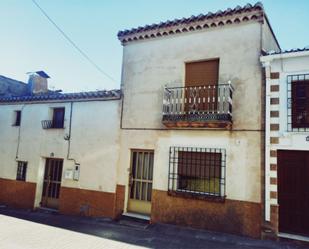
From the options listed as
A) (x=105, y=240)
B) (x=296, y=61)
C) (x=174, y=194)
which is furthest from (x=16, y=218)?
(x=296, y=61)

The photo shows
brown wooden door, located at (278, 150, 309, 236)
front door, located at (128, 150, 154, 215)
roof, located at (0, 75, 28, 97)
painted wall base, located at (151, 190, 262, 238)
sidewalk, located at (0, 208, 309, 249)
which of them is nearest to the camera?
sidewalk, located at (0, 208, 309, 249)

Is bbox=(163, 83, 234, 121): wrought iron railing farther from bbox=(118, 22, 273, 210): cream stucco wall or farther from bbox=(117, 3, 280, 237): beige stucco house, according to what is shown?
bbox=(118, 22, 273, 210): cream stucco wall

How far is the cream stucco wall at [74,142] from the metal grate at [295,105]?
578 cm

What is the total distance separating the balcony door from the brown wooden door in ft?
8.57

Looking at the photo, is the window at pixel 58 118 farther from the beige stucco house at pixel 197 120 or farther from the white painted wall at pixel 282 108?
the white painted wall at pixel 282 108

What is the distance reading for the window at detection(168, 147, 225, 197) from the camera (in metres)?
7.80

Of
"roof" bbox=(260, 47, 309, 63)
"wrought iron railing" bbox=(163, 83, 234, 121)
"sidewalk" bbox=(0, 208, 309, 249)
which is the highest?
"roof" bbox=(260, 47, 309, 63)

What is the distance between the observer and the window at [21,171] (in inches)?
451

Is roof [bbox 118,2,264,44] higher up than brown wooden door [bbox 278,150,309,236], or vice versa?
roof [bbox 118,2,264,44]

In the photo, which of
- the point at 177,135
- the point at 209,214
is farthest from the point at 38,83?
the point at 209,214

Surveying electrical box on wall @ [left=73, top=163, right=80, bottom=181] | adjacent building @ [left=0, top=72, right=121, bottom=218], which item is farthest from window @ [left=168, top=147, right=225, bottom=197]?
electrical box on wall @ [left=73, top=163, right=80, bottom=181]

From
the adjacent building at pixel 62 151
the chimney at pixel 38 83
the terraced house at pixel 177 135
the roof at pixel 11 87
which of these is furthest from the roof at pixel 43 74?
the terraced house at pixel 177 135

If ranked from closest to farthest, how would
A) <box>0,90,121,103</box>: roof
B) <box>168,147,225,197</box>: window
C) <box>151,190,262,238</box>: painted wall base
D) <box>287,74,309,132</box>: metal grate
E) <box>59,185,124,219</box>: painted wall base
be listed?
<box>287,74,309,132</box>: metal grate
<box>151,190,262,238</box>: painted wall base
<box>168,147,225,197</box>: window
<box>59,185,124,219</box>: painted wall base
<box>0,90,121,103</box>: roof

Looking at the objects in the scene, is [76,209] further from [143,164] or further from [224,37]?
[224,37]
